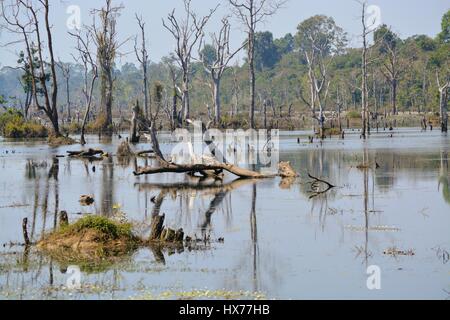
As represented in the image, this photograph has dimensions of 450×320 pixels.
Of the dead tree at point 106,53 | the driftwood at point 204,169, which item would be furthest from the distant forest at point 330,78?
the driftwood at point 204,169

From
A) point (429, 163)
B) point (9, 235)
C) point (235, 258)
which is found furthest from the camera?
point (429, 163)

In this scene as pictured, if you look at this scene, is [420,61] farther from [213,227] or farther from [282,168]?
[213,227]

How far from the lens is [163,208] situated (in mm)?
19891

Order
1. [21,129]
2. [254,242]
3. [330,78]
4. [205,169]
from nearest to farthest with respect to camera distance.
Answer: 1. [254,242]
2. [205,169]
3. [21,129]
4. [330,78]

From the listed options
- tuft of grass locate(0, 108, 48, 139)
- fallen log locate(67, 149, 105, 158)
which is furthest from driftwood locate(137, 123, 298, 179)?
tuft of grass locate(0, 108, 48, 139)

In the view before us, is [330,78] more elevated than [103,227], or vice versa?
[330,78]

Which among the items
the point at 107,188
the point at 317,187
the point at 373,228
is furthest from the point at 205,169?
→ the point at 373,228

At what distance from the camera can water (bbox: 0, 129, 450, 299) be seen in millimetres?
11750

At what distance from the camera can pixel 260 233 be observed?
16.1 metres

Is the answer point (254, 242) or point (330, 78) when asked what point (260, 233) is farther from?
point (330, 78)

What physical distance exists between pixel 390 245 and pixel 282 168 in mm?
12215

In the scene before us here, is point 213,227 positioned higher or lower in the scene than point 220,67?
lower

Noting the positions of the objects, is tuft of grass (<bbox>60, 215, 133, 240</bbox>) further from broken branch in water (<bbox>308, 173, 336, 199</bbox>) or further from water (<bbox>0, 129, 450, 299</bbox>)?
broken branch in water (<bbox>308, 173, 336, 199</bbox>)

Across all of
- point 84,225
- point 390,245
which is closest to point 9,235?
point 84,225
